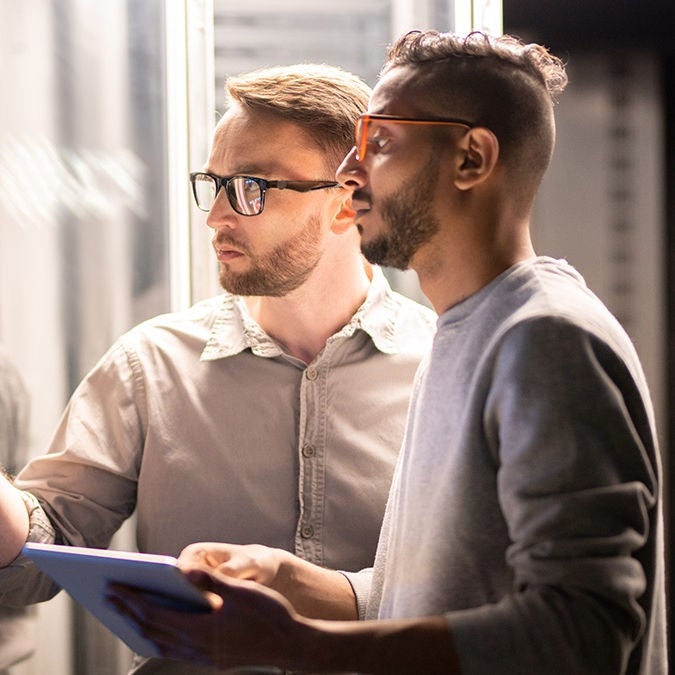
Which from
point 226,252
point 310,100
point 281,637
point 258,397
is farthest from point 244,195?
point 281,637

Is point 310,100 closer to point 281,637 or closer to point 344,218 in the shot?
point 344,218

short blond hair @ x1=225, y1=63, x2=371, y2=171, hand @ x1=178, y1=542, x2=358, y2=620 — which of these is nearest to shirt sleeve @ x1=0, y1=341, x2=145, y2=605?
hand @ x1=178, y1=542, x2=358, y2=620

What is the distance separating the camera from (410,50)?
1.34 m

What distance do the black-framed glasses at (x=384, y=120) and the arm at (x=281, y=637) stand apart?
0.59 metres

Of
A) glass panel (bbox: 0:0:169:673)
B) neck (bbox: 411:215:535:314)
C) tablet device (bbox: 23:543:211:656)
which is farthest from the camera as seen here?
glass panel (bbox: 0:0:169:673)

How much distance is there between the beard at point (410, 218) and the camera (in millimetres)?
1268

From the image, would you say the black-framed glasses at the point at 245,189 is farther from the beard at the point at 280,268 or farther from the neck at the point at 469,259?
the neck at the point at 469,259

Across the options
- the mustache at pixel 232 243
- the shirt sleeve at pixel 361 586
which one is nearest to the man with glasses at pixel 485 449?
the shirt sleeve at pixel 361 586

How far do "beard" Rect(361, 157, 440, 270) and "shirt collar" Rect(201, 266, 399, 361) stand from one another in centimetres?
60

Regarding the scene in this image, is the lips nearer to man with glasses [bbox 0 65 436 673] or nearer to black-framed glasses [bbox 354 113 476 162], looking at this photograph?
man with glasses [bbox 0 65 436 673]

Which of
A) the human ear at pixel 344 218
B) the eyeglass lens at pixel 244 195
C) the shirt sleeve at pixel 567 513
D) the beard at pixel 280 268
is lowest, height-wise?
the shirt sleeve at pixel 567 513

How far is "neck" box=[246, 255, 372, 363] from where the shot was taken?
1919mm

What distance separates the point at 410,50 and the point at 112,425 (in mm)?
925

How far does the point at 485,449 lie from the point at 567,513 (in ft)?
→ 0.53
